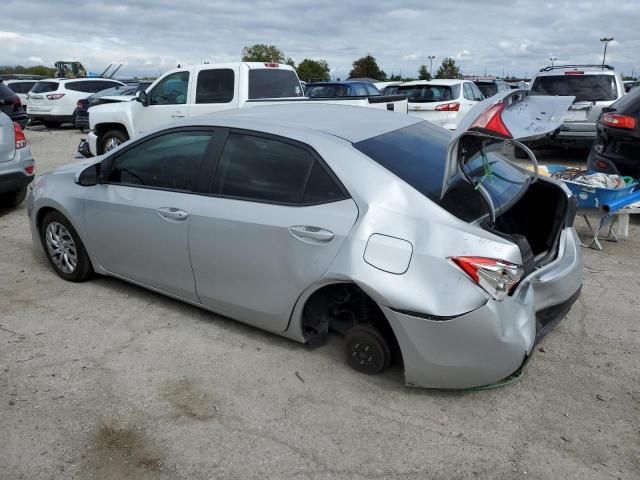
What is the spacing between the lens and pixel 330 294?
336 centimetres

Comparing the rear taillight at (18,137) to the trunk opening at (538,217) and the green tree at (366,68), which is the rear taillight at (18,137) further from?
the green tree at (366,68)

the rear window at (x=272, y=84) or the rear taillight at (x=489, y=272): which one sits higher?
the rear window at (x=272, y=84)

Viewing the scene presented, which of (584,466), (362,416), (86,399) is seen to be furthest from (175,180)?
(584,466)

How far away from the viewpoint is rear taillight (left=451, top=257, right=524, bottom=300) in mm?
2777

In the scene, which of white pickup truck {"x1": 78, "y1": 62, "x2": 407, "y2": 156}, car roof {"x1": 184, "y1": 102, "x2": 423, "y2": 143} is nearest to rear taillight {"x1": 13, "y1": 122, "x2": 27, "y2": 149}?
white pickup truck {"x1": 78, "y1": 62, "x2": 407, "y2": 156}

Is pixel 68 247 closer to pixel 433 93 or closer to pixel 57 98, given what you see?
pixel 433 93

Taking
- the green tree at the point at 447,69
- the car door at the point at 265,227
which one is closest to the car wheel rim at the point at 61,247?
the car door at the point at 265,227

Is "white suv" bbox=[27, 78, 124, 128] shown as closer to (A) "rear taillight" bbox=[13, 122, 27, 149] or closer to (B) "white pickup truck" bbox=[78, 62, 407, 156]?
(B) "white pickup truck" bbox=[78, 62, 407, 156]

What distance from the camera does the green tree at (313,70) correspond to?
45.6 metres

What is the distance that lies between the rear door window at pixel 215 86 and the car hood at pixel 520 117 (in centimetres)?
640

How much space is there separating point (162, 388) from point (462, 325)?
5.81 ft

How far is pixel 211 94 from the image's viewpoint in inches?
355

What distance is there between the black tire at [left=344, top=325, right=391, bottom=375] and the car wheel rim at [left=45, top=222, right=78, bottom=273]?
2.64 metres

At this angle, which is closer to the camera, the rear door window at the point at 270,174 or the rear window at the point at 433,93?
the rear door window at the point at 270,174
